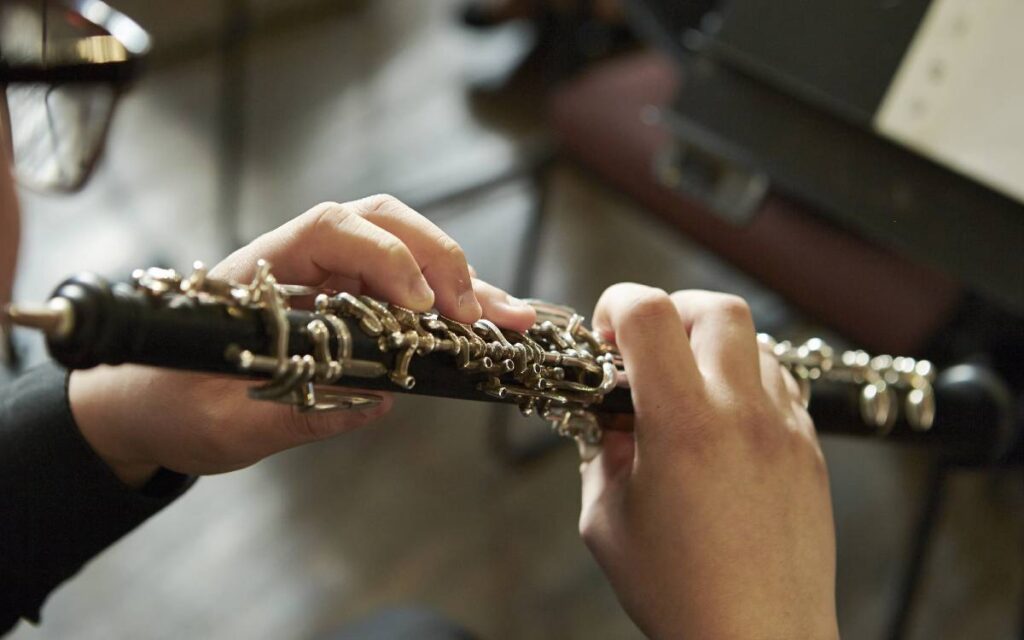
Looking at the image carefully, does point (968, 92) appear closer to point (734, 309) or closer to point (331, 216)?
point (734, 309)

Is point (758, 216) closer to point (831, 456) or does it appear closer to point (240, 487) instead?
point (831, 456)

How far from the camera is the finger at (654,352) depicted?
27.3 inches

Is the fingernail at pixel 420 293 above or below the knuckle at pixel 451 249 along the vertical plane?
below

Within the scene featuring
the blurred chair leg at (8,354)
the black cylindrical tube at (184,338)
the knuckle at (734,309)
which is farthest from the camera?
the blurred chair leg at (8,354)

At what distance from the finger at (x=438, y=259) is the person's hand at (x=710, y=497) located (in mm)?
117

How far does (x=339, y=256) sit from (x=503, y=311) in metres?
0.12

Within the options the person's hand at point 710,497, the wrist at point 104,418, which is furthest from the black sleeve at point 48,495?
the person's hand at point 710,497

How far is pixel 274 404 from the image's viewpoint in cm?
66

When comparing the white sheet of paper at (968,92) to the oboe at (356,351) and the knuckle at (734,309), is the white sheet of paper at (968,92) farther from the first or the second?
the knuckle at (734,309)

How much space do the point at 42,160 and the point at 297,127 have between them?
1.11 meters

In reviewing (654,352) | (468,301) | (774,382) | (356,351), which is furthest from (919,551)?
(356,351)

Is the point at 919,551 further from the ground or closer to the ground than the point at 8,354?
further from the ground

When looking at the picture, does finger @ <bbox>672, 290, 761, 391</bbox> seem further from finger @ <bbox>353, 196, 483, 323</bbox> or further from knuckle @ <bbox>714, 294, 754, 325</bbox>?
finger @ <bbox>353, 196, 483, 323</bbox>

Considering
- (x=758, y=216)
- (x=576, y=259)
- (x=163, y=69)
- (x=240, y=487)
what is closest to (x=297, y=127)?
(x=163, y=69)
